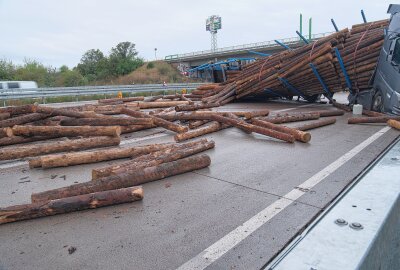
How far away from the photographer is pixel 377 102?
10.6m

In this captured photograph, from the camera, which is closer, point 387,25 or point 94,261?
point 94,261

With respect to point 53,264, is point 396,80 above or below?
above

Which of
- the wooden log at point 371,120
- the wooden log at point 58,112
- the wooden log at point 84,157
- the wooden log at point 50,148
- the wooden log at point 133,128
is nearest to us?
the wooden log at point 84,157

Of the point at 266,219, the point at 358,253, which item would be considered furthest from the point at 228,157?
the point at 358,253

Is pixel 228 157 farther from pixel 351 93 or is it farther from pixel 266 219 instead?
pixel 351 93

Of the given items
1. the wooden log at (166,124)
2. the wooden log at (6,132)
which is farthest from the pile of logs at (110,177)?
the wooden log at (6,132)

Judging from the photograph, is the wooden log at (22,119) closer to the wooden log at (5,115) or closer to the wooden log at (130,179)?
the wooden log at (5,115)

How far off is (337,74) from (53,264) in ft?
39.4

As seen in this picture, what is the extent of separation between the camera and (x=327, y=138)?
24.0ft

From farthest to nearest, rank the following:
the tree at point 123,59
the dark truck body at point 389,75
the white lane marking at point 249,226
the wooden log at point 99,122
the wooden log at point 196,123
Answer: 1. the tree at point 123,59
2. the dark truck body at point 389,75
3. the wooden log at point 196,123
4. the wooden log at point 99,122
5. the white lane marking at point 249,226

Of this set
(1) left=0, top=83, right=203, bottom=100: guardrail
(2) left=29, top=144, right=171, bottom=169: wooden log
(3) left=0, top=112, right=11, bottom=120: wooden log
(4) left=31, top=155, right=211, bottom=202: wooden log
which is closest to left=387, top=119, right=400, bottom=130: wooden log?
(4) left=31, top=155, right=211, bottom=202: wooden log

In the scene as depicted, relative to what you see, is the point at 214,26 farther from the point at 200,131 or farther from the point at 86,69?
the point at 200,131

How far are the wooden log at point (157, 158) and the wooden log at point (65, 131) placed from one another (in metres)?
1.92

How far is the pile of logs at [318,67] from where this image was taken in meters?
10.9
